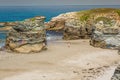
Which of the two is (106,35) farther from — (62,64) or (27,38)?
(62,64)

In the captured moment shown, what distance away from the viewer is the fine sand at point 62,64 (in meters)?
39.2

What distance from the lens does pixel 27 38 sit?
178ft

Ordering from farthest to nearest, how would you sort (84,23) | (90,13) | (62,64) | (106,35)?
(90,13) < (84,23) < (106,35) < (62,64)

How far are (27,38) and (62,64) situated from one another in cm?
1079

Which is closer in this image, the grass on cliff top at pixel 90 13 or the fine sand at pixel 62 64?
the fine sand at pixel 62 64

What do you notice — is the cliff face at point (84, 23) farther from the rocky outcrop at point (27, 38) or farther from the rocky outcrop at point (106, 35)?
the rocky outcrop at point (27, 38)

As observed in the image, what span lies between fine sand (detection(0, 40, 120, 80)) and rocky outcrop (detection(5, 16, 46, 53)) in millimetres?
1480

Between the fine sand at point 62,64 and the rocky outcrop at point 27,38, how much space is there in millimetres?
1480

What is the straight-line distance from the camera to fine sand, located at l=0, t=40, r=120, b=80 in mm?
39219

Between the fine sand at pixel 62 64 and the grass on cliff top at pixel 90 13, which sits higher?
the grass on cliff top at pixel 90 13

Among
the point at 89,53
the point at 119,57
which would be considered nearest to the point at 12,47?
the point at 89,53

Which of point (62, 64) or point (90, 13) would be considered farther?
point (90, 13)

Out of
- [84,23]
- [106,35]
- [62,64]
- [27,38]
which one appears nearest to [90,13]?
[84,23]

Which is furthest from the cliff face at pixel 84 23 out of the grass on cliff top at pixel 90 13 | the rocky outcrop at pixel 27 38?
the rocky outcrop at pixel 27 38
